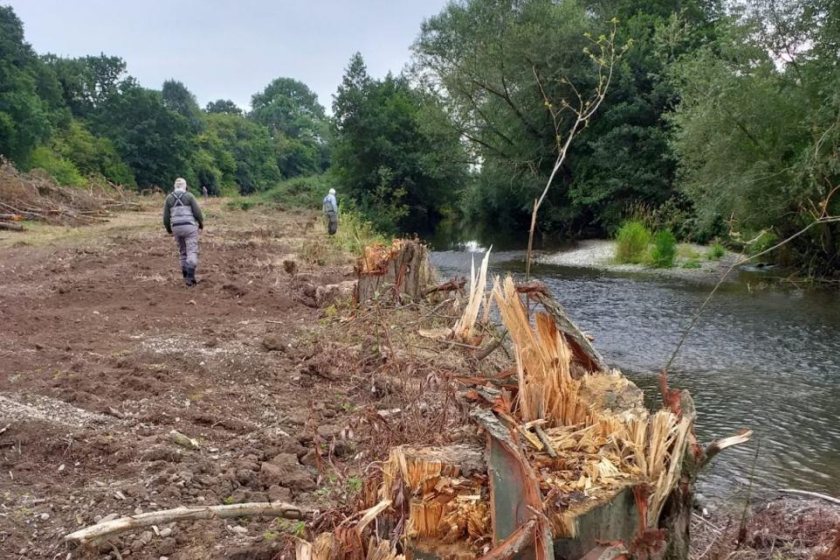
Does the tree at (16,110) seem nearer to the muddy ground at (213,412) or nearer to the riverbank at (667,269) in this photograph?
the riverbank at (667,269)

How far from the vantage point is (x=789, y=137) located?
47.3ft

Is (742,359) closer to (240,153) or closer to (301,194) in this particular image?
(301,194)

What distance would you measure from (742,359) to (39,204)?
65.0 ft

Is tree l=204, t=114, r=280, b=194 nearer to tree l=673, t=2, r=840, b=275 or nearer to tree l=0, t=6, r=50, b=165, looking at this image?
tree l=0, t=6, r=50, b=165

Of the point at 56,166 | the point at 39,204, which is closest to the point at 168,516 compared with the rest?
the point at 39,204

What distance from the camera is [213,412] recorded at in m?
4.64

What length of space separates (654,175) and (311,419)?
2240cm

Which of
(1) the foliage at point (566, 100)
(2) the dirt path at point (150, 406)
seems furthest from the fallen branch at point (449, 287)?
(1) the foliage at point (566, 100)

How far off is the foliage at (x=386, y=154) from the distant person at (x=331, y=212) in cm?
1389

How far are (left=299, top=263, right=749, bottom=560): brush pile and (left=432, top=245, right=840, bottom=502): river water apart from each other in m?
3.01

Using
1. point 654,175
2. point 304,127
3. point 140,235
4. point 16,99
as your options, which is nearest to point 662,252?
point 654,175

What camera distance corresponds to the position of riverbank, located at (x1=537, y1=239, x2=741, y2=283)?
54.9ft

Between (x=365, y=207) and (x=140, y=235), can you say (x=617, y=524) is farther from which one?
(x=365, y=207)

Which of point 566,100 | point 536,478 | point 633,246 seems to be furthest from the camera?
point 566,100
